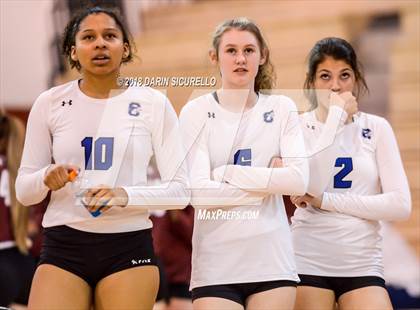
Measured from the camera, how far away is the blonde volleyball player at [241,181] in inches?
121

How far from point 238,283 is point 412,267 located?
304 cm

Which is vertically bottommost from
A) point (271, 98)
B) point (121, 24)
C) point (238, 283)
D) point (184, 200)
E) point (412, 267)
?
point (412, 267)

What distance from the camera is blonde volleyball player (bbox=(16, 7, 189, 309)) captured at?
292 cm

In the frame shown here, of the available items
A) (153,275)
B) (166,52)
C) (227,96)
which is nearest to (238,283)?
(153,275)

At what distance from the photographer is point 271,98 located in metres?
3.34

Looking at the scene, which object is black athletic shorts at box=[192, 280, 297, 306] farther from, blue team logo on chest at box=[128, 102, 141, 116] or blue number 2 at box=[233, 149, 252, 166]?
blue team logo on chest at box=[128, 102, 141, 116]

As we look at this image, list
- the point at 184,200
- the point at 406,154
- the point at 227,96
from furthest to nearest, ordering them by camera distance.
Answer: the point at 406,154
the point at 227,96
the point at 184,200

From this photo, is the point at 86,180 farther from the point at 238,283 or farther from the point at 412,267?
the point at 412,267

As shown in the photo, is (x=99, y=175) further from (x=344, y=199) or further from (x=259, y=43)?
(x=344, y=199)

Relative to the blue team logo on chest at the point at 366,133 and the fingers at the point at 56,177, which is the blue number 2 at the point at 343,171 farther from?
the fingers at the point at 56,177

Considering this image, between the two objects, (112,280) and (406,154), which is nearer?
(112,280)

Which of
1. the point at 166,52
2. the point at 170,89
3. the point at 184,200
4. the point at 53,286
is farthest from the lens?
the point at 166,52

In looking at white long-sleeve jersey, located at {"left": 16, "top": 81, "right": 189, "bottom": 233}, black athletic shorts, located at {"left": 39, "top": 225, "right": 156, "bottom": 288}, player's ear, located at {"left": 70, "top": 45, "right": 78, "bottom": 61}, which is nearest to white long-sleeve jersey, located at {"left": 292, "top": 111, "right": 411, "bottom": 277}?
white long-sleeve jersey, located at {"left": 16, "top": 81, "right": 189, "bottom": 233}

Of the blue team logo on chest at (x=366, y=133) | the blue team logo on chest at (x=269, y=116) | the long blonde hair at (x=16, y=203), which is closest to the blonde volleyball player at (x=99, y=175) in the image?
the blue team logo on chest at (x=269, y=116)
